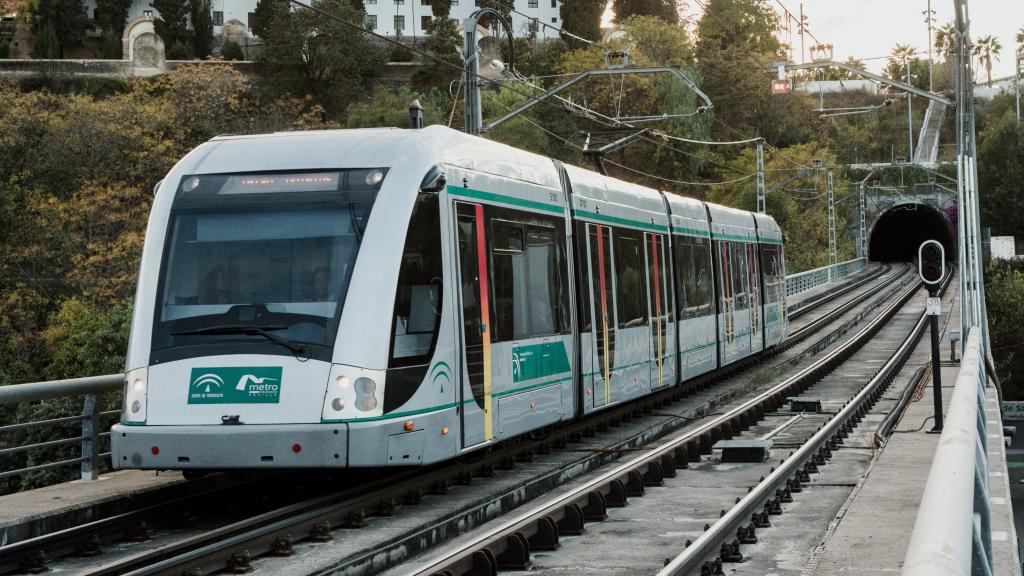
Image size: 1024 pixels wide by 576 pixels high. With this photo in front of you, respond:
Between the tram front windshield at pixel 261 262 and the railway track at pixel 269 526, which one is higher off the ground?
the tram front windshield at pixel 261 262

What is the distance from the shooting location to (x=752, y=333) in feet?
92.8

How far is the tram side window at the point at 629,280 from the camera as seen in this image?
1753cm

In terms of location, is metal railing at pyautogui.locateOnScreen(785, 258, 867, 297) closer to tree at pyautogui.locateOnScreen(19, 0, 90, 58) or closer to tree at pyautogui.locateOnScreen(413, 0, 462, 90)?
tree at pyautogui.locateOnScreen(413, 0, 462, 90)

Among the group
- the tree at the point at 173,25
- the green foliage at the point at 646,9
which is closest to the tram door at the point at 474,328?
the green foliage at the point at 646,9

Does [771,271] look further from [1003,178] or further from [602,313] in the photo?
[1003,178]

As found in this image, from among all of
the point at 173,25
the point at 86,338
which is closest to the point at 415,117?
the point at 86,338

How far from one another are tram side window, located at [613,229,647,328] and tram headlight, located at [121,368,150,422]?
24.9ft

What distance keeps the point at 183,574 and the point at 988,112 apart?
162 m

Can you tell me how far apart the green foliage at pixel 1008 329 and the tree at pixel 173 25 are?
64.6m

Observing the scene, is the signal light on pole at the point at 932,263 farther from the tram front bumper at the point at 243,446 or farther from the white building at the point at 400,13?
the white building at the point at 400,13

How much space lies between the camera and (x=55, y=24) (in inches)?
4461

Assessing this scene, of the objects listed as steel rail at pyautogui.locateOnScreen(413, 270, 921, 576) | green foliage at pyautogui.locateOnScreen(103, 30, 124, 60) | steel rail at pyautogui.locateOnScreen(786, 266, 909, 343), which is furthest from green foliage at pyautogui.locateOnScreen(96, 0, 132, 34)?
steel rail at pyautogui.locateOnScreen(413, 270, 921, 576)

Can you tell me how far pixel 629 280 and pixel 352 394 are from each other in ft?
26.3

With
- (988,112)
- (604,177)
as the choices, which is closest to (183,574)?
(604,177)
